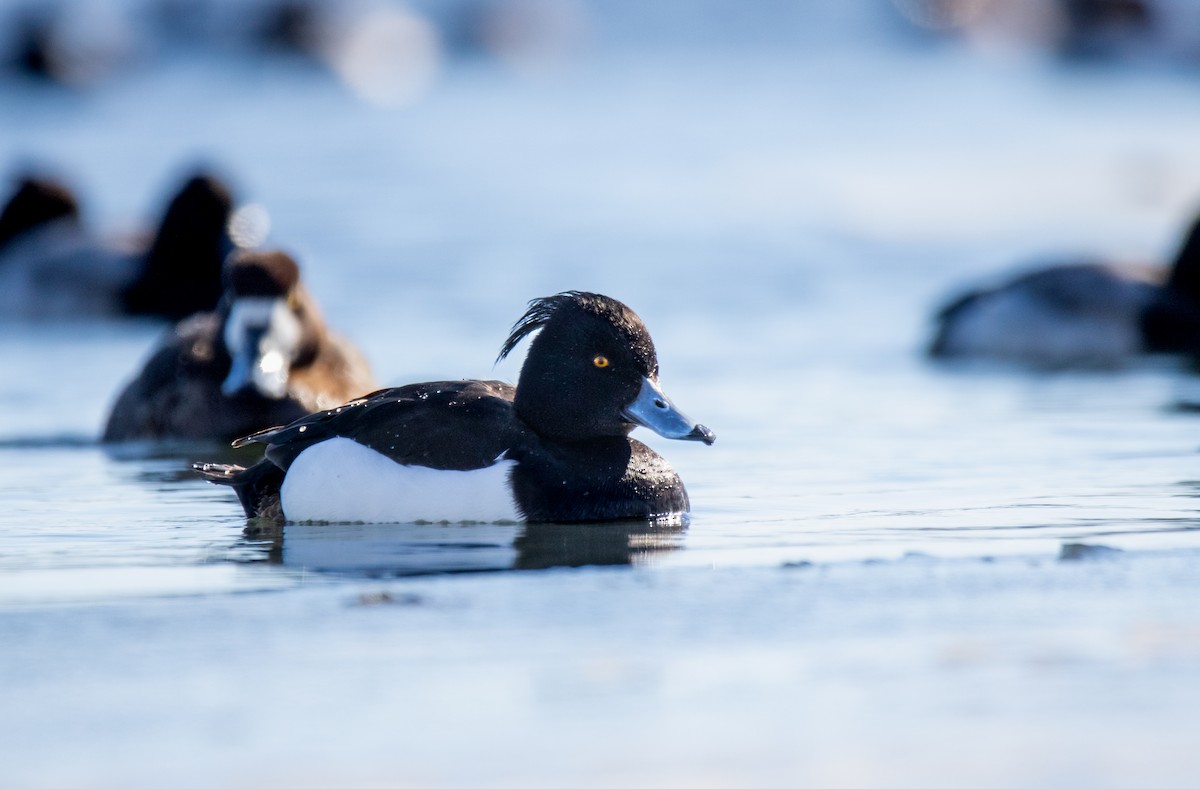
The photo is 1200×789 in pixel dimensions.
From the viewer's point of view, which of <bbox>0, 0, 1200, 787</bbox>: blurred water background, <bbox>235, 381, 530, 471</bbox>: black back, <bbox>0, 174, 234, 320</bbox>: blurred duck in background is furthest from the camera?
<bbox>0, 174, 234, 320</bbox>: blurred duck in background

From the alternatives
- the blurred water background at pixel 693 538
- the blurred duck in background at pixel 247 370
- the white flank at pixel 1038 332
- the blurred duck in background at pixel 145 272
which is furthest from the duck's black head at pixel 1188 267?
the blurred duck in background at pixel 145 272

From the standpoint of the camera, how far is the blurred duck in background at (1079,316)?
13.5 m

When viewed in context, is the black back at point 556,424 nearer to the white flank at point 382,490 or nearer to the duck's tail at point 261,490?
the white flank at point 382,490

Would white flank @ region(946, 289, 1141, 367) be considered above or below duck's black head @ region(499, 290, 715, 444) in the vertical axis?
above

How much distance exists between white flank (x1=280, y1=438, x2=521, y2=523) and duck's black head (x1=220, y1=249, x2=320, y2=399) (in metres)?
2.30

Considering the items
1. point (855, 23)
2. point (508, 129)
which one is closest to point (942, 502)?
point (508, 129)

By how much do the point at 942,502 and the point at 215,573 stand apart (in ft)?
9.46

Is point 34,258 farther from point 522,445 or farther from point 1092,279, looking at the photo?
point 522,445

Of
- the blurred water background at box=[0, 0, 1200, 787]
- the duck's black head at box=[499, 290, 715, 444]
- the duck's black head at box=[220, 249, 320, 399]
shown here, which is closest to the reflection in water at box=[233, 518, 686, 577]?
the blurred water background at box=[0, 0, 1200, 787]

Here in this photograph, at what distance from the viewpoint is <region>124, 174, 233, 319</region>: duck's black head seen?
1602 centimetres

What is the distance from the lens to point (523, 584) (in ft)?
→ 21.2

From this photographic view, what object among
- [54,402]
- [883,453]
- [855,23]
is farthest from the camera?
[855,23]

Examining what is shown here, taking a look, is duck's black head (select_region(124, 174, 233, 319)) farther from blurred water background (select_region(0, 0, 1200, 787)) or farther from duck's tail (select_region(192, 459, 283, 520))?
duck's tail (select_region(192, 459, 283, 520))

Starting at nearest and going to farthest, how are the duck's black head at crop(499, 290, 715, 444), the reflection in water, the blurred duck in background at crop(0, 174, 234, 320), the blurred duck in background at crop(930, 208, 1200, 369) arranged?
1. the reflection in water
2. the duck's black head at crop(499, 290, 715, 444)
3. the blurred duck in background at crop(930, 208, 1200, 369)
4. the blurred duck in background at crop(0, 174, 234, 320)
